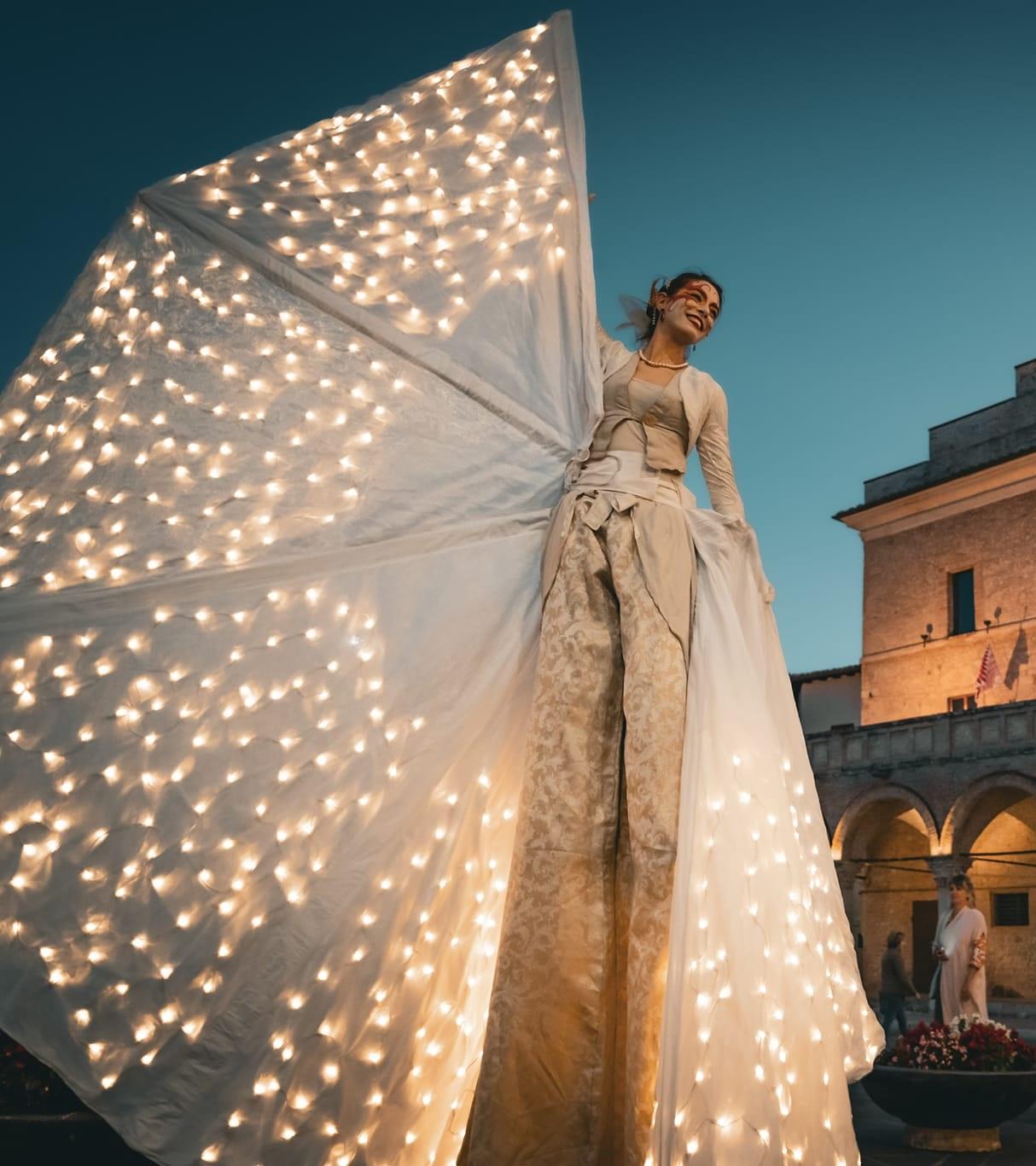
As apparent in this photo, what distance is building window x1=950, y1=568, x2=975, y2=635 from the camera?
91.5 feet

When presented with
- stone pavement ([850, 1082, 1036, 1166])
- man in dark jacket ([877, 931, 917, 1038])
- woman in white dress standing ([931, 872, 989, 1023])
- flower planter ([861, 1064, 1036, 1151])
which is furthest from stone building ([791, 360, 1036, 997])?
flower planter ([861, 1064, 1036, 1151])

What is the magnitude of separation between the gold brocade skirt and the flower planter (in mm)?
3358

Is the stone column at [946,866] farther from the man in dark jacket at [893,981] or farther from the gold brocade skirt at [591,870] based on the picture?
the gold brocade skirt at [591,870]

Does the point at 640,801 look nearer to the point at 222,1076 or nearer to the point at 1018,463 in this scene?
the point at 222,1076

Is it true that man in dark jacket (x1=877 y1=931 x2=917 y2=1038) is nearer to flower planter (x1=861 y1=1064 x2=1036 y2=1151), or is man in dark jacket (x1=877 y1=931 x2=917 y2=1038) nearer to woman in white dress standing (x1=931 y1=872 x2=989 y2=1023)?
woman in white dress standing (x1=931 y1=872 x2=989 y2=1023)

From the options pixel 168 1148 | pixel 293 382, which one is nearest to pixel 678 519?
pixel 293 382

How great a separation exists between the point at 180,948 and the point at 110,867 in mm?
283

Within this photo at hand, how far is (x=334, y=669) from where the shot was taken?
333cm

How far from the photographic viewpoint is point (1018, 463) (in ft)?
87.8

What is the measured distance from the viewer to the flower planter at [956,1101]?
18.8 feet

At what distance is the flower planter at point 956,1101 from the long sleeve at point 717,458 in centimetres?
355

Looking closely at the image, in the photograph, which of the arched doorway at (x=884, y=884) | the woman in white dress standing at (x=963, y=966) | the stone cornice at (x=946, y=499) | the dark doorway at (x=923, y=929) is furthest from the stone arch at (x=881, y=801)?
the woman in white dress standing at (x=963, y=966)

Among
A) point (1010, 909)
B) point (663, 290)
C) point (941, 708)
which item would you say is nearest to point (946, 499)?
point (941, 708)

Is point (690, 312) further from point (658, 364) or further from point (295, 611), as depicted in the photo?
point (295, 611)
